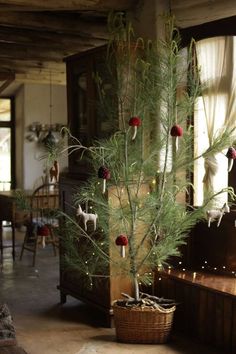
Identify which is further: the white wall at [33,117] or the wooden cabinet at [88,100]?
the white wall at [33,117]

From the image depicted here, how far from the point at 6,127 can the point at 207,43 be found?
5.57 m

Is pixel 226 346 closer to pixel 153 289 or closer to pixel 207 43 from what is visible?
pixel 153 289

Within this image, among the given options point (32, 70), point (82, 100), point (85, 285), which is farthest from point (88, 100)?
point (32, 70)

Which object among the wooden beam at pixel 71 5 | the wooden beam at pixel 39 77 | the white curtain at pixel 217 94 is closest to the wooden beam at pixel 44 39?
the wooden beam at pixel 71 5

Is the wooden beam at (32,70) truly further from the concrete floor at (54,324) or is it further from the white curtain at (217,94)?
the white curtain at (217,94)

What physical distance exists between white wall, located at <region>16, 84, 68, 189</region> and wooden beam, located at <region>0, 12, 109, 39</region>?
2.79 meters

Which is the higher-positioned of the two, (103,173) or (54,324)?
(103,173)

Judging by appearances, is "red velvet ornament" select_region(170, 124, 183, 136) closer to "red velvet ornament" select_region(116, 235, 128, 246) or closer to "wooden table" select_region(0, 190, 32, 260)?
"red velvet ornament" select_region(116, 235, 128, 246)

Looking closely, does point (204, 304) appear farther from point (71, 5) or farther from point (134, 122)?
point (71, 5)

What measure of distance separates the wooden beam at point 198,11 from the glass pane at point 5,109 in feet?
17.3

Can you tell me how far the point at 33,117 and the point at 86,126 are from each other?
14.5 feet

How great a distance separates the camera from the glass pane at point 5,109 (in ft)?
30.1

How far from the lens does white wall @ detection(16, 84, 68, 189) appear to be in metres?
8.75

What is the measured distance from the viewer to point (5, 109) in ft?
30.2
